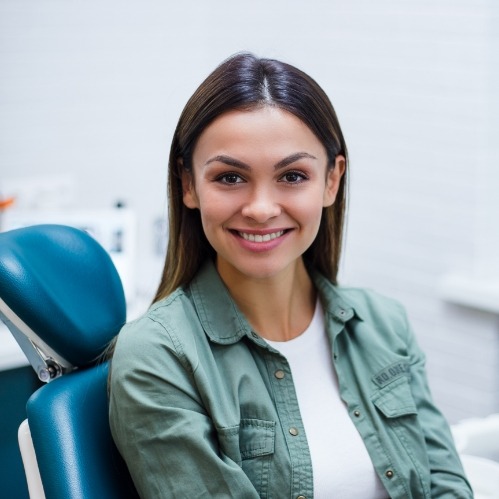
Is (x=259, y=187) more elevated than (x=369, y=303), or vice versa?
(x=259, y=187)

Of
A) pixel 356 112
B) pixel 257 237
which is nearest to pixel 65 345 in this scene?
pixel 257 237

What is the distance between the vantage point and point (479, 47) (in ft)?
8.40

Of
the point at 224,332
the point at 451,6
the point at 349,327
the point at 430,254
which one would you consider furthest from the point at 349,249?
the point at 224,332

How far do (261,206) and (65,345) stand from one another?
38 cm

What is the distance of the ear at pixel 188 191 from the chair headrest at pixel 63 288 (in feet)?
0.57

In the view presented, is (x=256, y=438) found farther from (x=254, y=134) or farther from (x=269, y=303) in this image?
(x=254, y=134)

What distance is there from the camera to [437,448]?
1.52 m

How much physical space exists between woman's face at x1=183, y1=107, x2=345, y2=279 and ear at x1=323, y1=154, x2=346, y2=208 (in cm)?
9

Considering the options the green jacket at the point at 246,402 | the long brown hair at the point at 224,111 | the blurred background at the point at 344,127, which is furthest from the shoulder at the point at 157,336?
the blurred background at the point at 344,127

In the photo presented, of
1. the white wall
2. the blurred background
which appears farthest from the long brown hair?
the white wall

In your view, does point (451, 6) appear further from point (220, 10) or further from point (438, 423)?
point (438, 423)

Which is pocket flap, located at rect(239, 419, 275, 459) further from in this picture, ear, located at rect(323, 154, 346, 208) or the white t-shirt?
ear, located at rect(323, 154, 346, 208)

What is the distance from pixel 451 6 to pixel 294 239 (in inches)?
59.9

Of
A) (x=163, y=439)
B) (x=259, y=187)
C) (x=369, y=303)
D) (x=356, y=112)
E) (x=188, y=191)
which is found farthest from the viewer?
(x=356, y=112)
